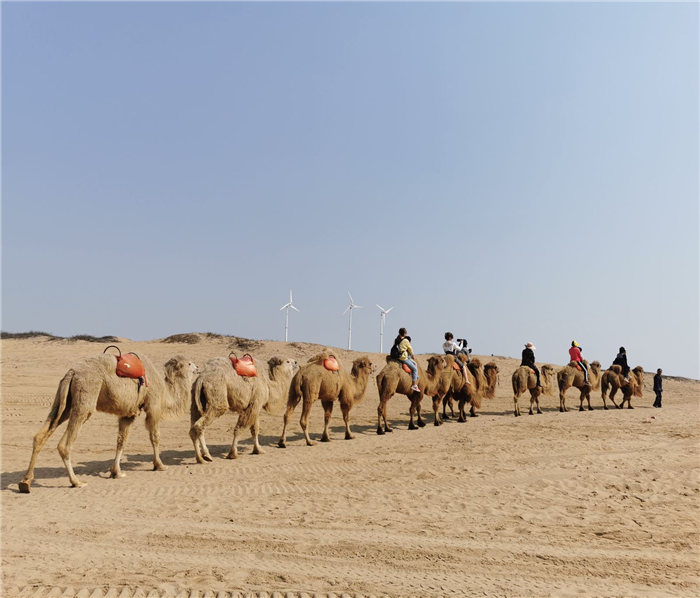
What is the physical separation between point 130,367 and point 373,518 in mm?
5695

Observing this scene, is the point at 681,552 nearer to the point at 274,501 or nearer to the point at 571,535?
the point at 571,535

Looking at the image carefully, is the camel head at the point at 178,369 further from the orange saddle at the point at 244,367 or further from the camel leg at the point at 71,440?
the camel leg at the point at 71,440

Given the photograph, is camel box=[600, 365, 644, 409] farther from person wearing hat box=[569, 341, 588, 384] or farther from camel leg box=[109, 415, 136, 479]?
camel leg box=[109, 415, 136, 479]

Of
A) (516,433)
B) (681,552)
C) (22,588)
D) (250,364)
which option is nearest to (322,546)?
(22,588)

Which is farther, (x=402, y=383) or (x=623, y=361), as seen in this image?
(x=623, y=361)

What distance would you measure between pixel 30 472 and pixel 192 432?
3166 millimetres

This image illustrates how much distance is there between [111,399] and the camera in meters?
9.74

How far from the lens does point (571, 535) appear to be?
258 inches

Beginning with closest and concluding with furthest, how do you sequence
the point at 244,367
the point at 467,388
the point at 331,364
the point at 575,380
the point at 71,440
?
the point at 71,440 < the point at 244,367 < the point at 331,364 < the point at 467,388 < the point at 575,380

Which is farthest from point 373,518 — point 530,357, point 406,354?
point 530,357

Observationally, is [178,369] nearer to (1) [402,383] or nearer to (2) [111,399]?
(2) [111,399]

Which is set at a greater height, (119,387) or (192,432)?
(119,387)

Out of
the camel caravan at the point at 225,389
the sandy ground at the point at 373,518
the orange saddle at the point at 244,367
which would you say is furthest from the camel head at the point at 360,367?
the orange saddle at the point at 244,367

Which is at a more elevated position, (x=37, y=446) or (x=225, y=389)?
(x=225, y=389)
